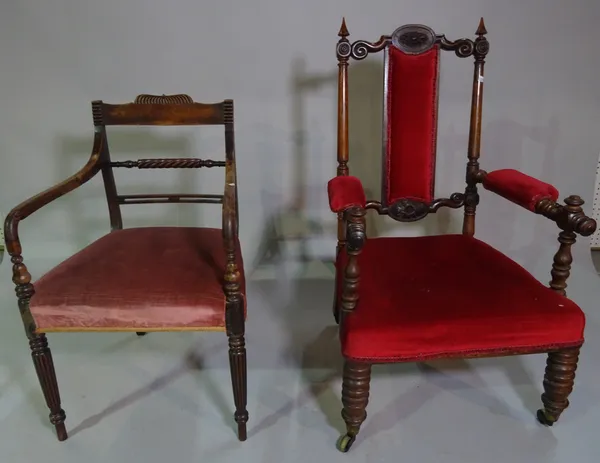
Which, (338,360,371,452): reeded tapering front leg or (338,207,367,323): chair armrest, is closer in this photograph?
(338,207,367,323): chair armrest

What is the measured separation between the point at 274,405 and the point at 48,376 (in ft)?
2.26

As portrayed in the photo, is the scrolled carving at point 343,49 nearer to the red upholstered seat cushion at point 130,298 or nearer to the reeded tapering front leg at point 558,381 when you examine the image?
the red upholstered seat cushion at point 130,298

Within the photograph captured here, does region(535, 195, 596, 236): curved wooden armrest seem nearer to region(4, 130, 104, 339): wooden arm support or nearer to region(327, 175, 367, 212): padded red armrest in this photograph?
region(327, 175, 367, 212): padded red armrest

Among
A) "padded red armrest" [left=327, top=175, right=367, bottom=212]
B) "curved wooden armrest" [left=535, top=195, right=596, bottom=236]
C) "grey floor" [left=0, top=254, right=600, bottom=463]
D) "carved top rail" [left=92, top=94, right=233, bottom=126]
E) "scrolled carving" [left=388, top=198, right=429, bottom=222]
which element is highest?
"carved top rail" [left=92, top=94, right=233, bottom=126]

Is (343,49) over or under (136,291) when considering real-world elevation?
over

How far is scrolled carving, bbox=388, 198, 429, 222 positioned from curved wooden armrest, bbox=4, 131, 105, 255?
3.28 feet

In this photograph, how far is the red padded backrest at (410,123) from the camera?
5.16ft

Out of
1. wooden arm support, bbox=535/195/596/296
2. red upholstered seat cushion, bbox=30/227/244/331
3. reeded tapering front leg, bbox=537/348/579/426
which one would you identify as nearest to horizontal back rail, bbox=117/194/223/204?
red upholstered seat cushion, bbox=30/227/244/331

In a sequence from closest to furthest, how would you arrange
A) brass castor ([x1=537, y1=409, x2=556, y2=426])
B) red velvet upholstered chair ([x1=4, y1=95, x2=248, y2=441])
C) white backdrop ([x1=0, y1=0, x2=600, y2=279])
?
1. red velvet upholstered chair ([x1=4, y1=95, x2=248, y2=441])
2. brass castor ([x1=537, y1=409, x2=556, y2=426])
3. white backdrop ([x1=0, y1=0, x2=600, y2=279])

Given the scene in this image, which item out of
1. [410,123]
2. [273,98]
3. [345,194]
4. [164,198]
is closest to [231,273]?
[345,194]

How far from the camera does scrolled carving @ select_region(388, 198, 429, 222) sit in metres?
1.65

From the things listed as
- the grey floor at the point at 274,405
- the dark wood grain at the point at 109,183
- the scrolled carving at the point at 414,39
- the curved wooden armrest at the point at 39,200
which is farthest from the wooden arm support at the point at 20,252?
the scrolled carving at the point at 414,39

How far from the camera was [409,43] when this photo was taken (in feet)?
5.11

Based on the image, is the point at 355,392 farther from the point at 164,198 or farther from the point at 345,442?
the point at 164,198
